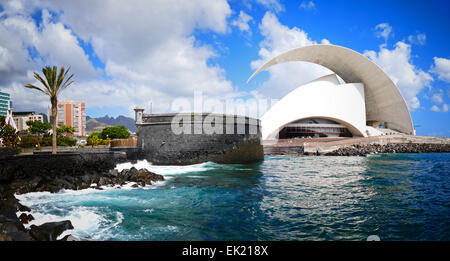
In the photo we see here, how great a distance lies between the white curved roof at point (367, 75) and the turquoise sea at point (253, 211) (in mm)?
29023

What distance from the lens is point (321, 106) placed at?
3394cm

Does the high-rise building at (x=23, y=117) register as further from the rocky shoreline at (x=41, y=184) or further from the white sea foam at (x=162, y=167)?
the rocky shoreline at (x=41, y=184)

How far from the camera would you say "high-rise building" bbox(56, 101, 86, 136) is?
3512 inches

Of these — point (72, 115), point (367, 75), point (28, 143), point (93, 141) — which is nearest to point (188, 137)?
point (28, 143)

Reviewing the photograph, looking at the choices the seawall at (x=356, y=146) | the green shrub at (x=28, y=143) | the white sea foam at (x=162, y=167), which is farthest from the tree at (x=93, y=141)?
the seawall at (x=356, y=146)

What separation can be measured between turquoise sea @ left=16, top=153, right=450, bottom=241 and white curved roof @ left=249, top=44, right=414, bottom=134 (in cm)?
2902

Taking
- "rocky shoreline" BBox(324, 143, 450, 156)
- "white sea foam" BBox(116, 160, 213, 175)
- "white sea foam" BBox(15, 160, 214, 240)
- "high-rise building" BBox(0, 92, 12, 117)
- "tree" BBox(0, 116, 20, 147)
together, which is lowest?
"white sea foam" BBox(15, 160, 214, 240)

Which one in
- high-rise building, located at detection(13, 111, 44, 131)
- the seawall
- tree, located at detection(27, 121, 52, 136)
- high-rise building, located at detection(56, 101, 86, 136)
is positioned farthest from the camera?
high-rise building, located at detection(56, 101, 86, 136)

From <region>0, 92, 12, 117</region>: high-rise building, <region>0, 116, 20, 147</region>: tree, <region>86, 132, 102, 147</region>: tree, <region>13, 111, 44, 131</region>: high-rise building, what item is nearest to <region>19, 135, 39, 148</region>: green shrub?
<region>0, 116, 20, 147</region>: tree

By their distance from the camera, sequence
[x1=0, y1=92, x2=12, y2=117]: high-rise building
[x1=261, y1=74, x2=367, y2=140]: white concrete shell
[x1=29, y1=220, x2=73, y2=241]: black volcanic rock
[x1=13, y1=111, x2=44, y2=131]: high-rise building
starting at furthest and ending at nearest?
[x1=13, y1=111, x2=44, y2=131]: high-rise building < [x1=0, y1=92, x2=12, y2=117]: high-rise building < [x1=261, y1=74, x2=367, y2=140]: white concrete shell < [x1=29, y1=220, x2=73, y2=241]: black volcanic rock

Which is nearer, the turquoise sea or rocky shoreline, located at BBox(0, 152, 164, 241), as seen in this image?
rocky shoreline, located at BBox(0, 152, 164, 241)

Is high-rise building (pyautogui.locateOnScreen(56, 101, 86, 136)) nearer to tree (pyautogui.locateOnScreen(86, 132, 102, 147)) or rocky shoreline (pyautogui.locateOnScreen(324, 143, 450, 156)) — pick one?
tree (pyautogui.locateOnScreen(86, 132, 102, 147))

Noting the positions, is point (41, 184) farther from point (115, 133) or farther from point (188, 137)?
point (115, 133)
